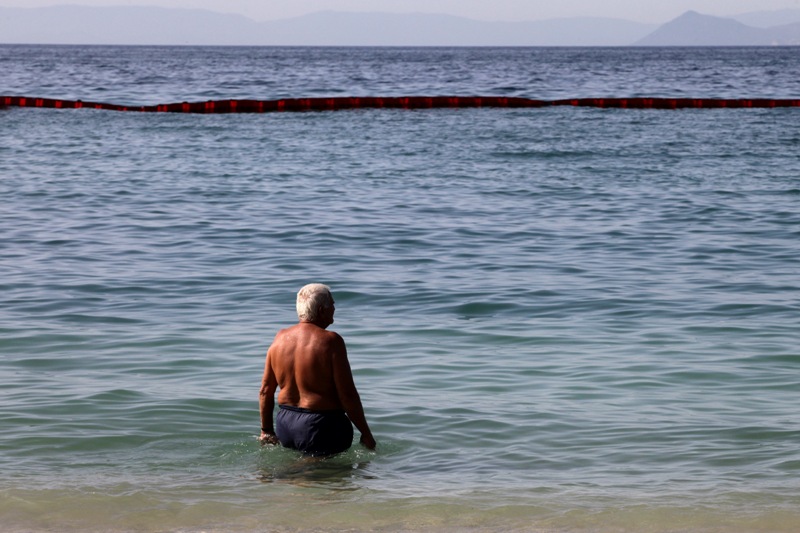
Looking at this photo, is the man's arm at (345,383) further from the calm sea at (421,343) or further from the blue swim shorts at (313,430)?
the calm sea at (421,343)

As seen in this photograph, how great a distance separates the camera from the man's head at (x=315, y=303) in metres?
7.45

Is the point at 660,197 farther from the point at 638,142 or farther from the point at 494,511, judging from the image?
the point at 494,511

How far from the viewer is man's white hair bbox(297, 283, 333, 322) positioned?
7453mm

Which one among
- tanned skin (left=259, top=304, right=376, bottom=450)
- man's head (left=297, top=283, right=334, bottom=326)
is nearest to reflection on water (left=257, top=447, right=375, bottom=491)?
tanned skin (left=259, top=304, right=376, bottom=450)

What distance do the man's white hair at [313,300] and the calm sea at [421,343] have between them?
3.89 feet

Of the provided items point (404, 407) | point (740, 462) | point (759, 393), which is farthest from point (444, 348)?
point (740, 462)

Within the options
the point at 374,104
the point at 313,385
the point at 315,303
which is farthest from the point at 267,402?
the point at 374,104

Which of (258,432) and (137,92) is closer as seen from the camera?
→ (258,432)

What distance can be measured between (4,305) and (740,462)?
9.14 m

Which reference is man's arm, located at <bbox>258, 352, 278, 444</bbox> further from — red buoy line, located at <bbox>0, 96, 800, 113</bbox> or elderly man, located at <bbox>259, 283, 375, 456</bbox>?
red buoy line, located at <bbox>0, 96, 800, 113</bbox>

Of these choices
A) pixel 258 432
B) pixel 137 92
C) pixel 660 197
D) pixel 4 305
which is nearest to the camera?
pixel 258 432

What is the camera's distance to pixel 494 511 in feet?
23.9

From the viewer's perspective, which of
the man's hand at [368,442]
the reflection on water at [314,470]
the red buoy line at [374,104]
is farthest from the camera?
the red buoy line at [374,104]

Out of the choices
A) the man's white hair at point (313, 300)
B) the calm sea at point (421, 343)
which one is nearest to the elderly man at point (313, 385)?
the man's white hair at point (313, 300)
